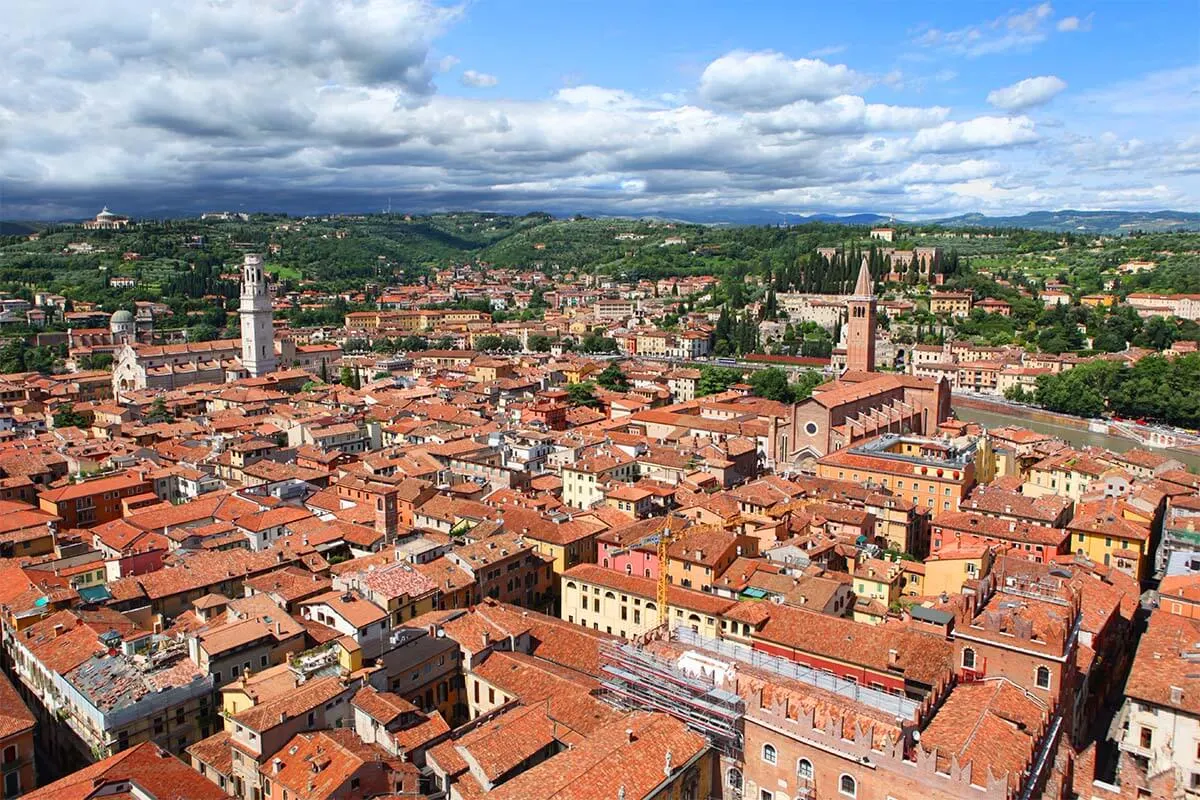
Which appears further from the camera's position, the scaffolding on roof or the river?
the river

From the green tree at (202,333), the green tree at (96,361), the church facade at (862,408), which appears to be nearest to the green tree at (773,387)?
the church facade at (862,408)

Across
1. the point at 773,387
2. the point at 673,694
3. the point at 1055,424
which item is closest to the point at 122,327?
the point at 773,387

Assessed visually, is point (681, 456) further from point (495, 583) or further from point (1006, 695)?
point (1006, 695)

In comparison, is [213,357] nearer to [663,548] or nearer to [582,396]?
[582,396]

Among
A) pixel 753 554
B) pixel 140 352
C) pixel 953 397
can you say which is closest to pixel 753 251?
pixel 953 397

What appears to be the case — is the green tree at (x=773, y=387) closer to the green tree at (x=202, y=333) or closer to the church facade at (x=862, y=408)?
the church facade at (x=862, y=408)

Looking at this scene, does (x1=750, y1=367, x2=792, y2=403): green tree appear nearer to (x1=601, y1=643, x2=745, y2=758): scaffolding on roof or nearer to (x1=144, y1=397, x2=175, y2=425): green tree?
(x1=144, y1=397, x2=175, y2=425): green tree

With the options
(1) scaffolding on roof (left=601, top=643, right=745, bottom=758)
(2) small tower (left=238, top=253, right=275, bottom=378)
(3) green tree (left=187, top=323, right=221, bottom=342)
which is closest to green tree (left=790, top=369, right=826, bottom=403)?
(2) small tower (left=238, top=253, right=275, bottom=378)
